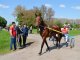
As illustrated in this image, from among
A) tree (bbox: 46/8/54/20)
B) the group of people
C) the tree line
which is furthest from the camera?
tree (bbox: 46/8/54/20)

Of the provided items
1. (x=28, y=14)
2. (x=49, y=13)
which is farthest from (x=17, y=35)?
(x=49, y=13)

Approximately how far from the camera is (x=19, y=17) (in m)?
95.6

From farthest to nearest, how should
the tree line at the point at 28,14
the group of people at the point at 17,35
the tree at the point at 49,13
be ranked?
the tree at the point at 49,13
the tree line at the point at 28,14
the group of people at the point at 17,35

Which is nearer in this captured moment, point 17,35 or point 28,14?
point 17,35

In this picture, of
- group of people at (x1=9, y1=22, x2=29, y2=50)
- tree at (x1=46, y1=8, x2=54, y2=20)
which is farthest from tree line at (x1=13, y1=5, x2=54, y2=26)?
group of people at (x1=9, y1=22, x2=29, y2=50)

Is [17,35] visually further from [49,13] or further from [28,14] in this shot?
[49,13]

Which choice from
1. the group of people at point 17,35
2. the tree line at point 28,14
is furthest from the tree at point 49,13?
the group of people at point 17,35

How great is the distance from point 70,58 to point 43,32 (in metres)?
3.27

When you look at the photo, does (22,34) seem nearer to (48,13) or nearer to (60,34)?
(60,34)

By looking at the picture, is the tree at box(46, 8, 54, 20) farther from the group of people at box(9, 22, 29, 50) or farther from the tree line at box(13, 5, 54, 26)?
the group of people at box(9, 22, 29, 50)

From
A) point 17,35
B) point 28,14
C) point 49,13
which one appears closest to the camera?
point 17,35

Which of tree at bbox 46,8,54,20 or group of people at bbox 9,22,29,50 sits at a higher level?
tree at bbox 46,8,54,20

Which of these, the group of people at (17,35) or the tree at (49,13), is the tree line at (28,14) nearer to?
the tree at (49,13)

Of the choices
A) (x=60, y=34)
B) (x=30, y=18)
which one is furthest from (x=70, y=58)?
(x=30, y=18)
